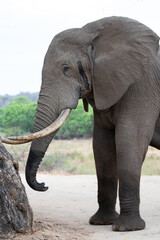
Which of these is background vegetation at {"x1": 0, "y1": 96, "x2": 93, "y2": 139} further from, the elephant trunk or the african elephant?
the elephant trunk

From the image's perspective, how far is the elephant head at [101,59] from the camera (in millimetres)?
5730

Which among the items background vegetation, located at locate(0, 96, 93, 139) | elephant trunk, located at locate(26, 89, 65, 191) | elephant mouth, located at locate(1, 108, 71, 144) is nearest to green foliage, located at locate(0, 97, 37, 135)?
background vegetation, located at locate(0, 96, 93, 139)

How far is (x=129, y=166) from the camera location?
228 inches

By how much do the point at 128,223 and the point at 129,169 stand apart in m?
0.67

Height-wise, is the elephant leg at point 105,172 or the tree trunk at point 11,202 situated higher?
the tree trunk at point 11,202

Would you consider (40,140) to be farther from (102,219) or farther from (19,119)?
(19,119)

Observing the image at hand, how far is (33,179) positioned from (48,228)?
2.07ft

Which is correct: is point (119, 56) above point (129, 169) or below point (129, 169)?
above

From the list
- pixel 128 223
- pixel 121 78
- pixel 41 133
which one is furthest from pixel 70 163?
pixel 41 133

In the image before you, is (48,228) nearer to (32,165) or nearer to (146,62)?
(32,165)

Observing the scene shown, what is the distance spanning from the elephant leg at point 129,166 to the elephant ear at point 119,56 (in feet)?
1.31

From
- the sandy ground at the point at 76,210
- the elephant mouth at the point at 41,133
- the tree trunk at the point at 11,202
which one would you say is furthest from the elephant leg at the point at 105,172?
the tree trunk at the point at 11,202

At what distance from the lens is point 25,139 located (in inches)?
197

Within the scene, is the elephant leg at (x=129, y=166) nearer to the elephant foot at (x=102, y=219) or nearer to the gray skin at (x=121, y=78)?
the gray skin at (x=121, y=78)
